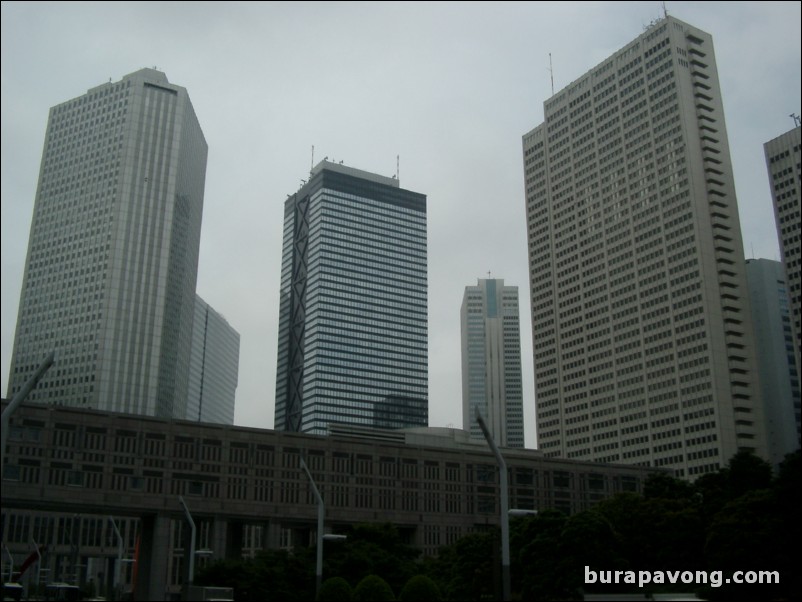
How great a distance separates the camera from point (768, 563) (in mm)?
62156

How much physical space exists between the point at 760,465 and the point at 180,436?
76875mm

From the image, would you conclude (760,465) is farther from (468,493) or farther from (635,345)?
(635,345)

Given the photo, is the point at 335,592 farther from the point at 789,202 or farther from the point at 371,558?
the point at 789,202

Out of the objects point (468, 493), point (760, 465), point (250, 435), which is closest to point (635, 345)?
point (468, 493)

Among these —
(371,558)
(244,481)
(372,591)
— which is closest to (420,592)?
(372,591)

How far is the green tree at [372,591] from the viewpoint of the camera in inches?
2373

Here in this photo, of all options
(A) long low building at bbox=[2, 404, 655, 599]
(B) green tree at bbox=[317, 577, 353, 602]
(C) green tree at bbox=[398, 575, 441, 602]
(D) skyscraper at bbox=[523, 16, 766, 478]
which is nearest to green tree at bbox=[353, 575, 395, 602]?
(B) green tree at bbox=[317, 577, 353, 602]

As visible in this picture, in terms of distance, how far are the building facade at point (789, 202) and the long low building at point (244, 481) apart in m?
63.2

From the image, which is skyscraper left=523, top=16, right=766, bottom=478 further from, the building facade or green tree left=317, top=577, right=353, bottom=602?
green tree left=317, top=577, right=353, bottom=602

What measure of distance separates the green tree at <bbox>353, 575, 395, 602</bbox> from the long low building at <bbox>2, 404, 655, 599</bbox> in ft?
92.6

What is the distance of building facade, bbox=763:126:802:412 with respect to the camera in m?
185

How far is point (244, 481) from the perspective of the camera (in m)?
119

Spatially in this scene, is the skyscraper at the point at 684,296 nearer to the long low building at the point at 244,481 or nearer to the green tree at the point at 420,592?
the long low building at the point at 244,481

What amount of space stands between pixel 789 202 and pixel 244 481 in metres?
142
